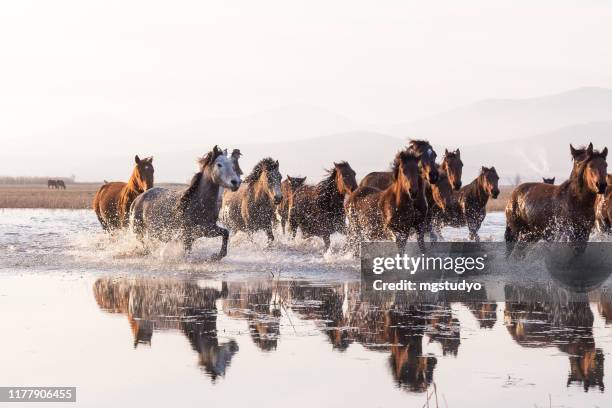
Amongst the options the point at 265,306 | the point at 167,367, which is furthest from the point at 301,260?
the point at 167,367

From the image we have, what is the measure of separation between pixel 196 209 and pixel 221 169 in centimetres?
82

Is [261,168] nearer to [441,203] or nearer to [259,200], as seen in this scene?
[259,200]

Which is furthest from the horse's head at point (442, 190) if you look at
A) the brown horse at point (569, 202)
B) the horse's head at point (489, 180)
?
the brown horse at point (569, 202)

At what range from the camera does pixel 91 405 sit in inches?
269

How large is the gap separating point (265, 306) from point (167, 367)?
3773 millimetres

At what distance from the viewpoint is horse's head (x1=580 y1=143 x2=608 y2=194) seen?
48.1ft

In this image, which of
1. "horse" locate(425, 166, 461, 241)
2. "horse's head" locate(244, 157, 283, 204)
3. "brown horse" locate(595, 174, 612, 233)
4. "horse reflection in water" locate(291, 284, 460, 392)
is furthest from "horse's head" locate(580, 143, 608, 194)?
"horse's head" locate(244, 157, 283, 204)

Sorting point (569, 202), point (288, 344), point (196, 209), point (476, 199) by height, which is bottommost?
point (288, 344)

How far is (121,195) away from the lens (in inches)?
824

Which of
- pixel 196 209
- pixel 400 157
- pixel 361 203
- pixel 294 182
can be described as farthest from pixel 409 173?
pixel 294 182

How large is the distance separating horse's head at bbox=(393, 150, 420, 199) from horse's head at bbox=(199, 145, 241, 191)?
111 inches

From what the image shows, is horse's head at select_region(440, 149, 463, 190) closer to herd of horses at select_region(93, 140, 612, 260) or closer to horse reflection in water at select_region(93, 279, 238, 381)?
herd of horses at select_region(93, 140, 612, 260)

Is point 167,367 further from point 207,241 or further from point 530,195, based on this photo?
point 207,241

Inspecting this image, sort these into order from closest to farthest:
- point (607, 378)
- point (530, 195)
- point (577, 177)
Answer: point (607, 378), point (577, 177), point (530, 195)
